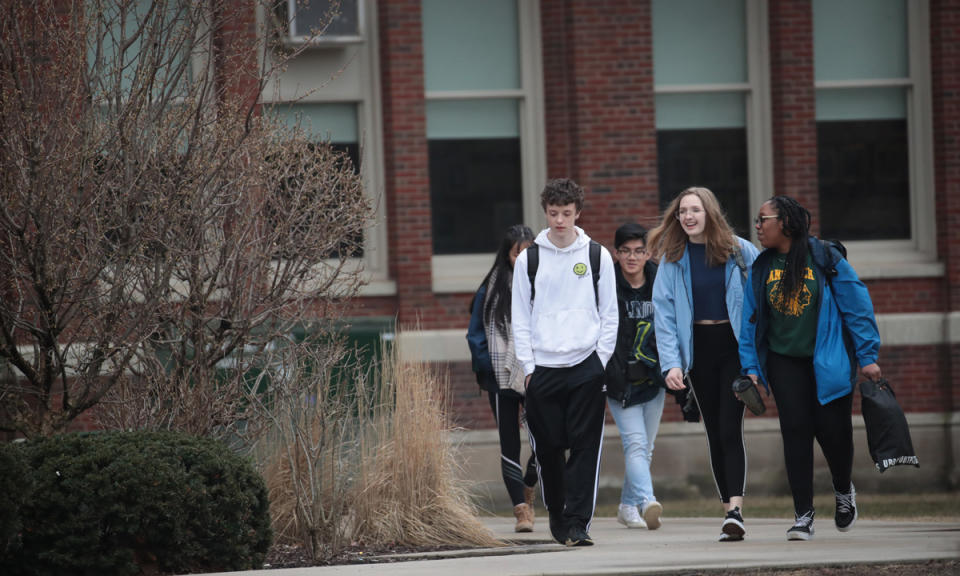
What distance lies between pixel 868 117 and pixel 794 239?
23.4ft

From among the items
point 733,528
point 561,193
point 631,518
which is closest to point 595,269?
point 561,193

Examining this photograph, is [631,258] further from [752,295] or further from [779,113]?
[779,113]

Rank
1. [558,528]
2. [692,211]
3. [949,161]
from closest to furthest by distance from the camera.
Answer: [558,528]
[692,211]
[949,161]

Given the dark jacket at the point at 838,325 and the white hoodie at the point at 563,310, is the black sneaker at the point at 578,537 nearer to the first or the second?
the white hoodie at the point at 563,310

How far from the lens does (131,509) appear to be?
6.29 metres

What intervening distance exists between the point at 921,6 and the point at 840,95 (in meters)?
1.23

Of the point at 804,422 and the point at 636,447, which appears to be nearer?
the point at 804,422

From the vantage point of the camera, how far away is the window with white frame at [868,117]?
13.7 m

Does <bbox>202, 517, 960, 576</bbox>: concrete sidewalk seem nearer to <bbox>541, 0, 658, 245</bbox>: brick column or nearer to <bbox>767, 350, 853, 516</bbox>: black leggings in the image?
<bbox>767, 350, 853, 516</bbox>: black leggings

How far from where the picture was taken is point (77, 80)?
7.37 metres

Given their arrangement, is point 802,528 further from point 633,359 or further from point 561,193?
point 561,193

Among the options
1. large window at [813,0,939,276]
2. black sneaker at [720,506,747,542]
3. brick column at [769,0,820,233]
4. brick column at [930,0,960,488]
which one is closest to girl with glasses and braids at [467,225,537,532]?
black sneaker at [720,506,747,542]

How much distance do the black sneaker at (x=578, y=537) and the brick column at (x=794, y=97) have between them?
22.4ft

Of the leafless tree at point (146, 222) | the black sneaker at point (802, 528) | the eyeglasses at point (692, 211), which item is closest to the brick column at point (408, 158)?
the leafless tree at point (146, 222)
